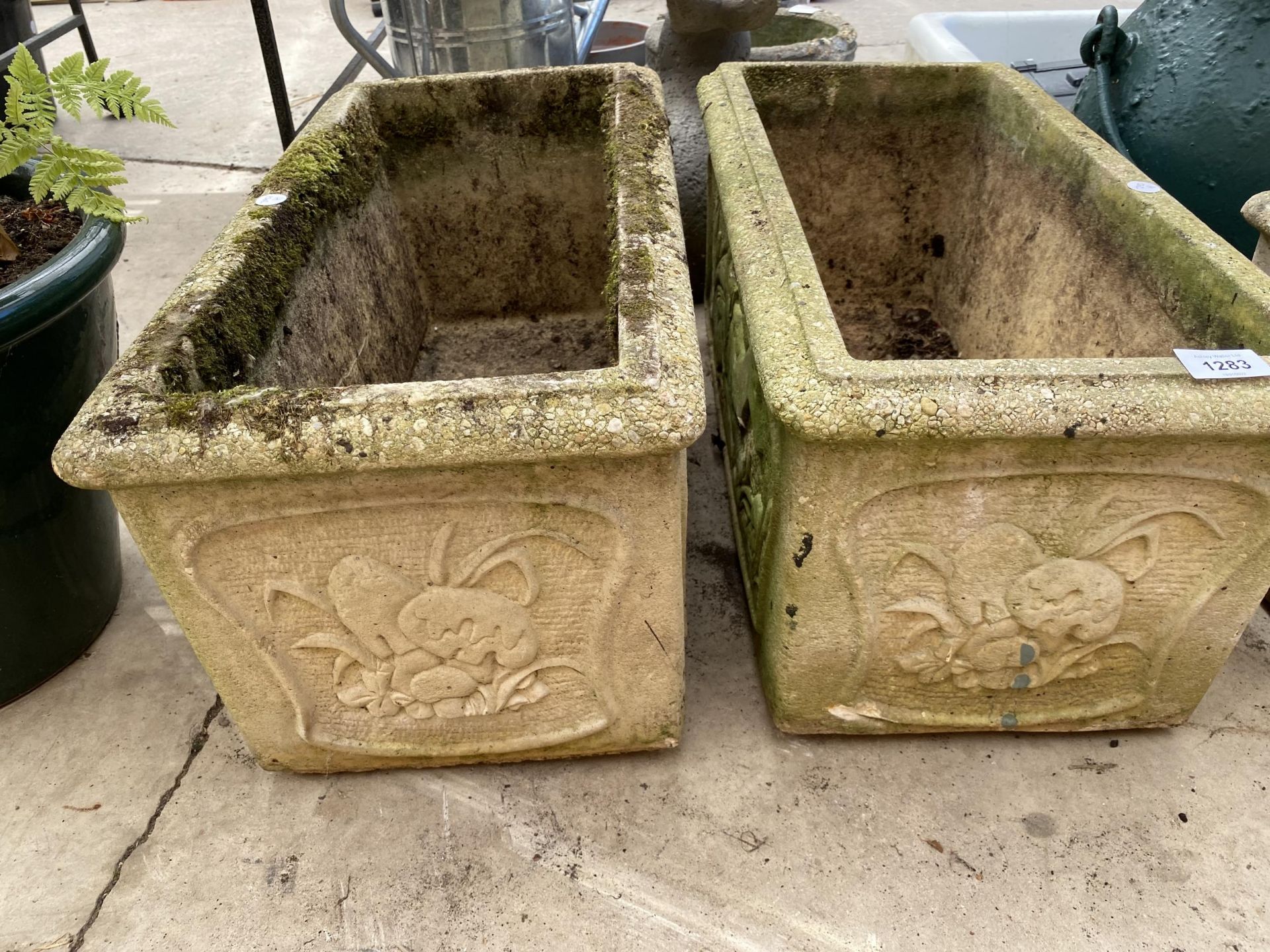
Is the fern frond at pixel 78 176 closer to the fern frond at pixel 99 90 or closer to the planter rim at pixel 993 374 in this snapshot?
the fern frond at pixel 99 90

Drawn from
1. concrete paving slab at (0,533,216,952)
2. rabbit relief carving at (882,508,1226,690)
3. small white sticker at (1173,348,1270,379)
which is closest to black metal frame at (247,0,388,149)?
concrete paving slab at (0,533,216,952)

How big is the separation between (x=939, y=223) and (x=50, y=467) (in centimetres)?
213

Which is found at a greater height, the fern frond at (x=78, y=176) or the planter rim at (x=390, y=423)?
the fern frond at (x=78, y=176)

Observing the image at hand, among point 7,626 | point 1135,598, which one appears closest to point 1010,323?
point 1135,598

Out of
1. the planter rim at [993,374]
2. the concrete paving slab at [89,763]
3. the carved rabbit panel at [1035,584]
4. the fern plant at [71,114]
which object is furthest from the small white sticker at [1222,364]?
the concrete paving slab at [89,763]

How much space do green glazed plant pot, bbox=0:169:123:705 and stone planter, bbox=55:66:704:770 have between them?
257 mm

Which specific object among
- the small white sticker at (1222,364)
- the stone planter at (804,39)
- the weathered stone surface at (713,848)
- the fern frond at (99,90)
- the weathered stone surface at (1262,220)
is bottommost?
the weathered stone surface at (713,848)

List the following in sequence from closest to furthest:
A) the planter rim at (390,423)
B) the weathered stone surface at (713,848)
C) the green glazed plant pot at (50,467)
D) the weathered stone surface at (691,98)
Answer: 1. the planter rim at (390,423)
2. the weathered stone surface at (713,848)
3. the green glazed plant pot at (50,467)
4. the weathered stone surface at (691,98)

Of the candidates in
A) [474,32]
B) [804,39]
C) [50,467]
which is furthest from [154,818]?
[804,39]

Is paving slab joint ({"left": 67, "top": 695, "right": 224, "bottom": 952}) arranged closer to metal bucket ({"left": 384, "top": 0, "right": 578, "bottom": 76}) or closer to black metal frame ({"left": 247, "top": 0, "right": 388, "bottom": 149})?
black metal frame ({"left": 247, "top": 0, "right": 388, "bottom": 149})

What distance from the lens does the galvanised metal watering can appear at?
1.96 metres

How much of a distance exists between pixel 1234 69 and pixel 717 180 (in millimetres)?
1310

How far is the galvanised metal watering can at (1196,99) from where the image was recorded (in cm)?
196

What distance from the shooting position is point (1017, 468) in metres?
1.12
